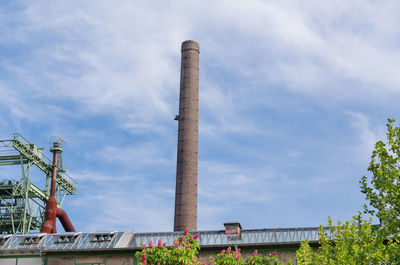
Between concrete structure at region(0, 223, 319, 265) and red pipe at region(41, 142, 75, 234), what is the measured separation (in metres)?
14.7

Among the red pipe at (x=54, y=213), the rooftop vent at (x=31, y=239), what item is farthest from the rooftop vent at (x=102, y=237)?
the red pipe at (x=54, y=213)

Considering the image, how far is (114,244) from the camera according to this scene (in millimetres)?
37781

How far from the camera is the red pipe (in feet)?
181

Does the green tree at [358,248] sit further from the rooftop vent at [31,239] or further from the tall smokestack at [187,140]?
the tall smokestack at [187,140]

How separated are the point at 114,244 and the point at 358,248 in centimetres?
2058

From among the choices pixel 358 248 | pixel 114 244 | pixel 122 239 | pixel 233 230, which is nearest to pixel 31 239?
pixel 114 244

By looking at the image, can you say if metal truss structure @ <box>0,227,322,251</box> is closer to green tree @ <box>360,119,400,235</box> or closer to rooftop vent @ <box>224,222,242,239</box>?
rooftop vent @ <box>224,222,242,239</box>

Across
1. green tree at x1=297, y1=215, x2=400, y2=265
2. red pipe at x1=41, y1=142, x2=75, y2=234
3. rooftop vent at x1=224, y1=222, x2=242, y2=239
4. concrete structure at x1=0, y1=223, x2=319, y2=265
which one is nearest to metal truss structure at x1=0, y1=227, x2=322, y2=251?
concrete structure at x1=0, y1=223, x2=319, y2=265

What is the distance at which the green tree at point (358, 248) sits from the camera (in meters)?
18.1

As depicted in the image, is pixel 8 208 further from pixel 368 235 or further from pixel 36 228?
pixel 368 235

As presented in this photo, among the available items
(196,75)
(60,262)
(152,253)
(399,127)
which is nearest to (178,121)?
(196,75)

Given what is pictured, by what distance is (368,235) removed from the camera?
21.8 metres

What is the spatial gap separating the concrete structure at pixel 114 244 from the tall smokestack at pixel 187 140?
967 centimetres

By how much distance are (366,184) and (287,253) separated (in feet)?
54.3
